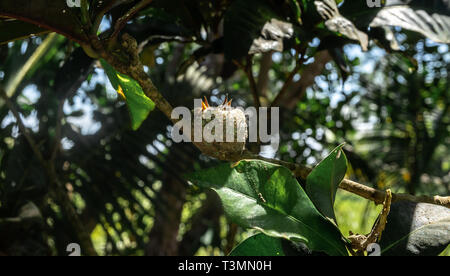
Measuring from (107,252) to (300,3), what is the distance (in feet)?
3.96

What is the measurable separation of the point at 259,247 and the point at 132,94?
1.19 feet

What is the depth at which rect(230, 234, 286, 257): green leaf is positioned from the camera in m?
0.67

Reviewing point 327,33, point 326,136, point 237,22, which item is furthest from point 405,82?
point 237,22

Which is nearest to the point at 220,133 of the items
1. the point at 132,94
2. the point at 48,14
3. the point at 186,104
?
the point at 132,94

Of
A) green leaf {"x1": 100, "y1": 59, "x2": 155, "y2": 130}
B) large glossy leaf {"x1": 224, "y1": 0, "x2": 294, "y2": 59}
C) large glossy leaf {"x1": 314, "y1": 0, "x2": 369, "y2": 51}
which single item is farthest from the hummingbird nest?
large glossy leaf {"x1": 314, "y1": 0, "x2": 369, "y2": 51}

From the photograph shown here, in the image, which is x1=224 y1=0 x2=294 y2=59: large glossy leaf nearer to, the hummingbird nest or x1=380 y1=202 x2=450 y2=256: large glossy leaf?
the hummingbird nest

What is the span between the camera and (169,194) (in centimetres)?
195

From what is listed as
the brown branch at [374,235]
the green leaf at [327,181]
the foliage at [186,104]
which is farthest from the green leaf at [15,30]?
the brown branch at [374,235]

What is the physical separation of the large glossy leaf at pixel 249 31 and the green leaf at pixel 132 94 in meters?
0.29

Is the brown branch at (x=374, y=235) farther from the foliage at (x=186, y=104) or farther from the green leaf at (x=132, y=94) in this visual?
the green leaf at (x=132, y=94)

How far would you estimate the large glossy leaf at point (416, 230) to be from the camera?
630 mm

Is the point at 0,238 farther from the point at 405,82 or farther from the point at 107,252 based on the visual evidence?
the point at 405,82

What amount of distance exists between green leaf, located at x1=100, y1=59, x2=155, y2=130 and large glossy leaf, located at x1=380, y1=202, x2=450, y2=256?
48 cm

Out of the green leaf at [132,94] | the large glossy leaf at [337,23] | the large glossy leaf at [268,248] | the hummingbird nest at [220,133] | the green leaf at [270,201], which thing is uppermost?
the large glossy leaf at [337,23]
